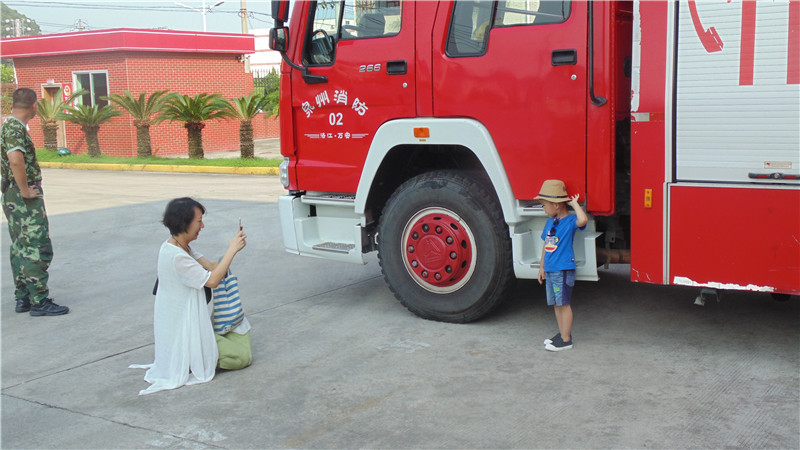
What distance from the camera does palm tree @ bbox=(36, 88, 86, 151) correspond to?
86.0 feet

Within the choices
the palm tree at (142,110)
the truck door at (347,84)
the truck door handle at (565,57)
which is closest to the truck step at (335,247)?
the truck door at (347,84)

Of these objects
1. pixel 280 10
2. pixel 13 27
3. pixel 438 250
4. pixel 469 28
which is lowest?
pixel 438 250

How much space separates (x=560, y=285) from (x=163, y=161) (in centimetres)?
1871

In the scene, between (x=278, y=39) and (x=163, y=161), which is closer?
(x=278, y=39)

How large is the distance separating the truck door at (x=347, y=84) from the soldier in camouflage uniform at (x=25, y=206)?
2.08m

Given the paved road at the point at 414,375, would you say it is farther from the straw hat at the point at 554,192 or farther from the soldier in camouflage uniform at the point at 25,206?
the straw hat at the point at 554,192

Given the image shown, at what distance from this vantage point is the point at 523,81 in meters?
5.41

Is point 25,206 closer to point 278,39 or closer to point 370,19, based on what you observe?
point 278,39

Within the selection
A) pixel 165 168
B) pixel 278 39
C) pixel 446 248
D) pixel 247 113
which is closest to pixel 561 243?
pixel 446 248

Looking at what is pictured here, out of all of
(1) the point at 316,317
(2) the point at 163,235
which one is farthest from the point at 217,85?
(1) the point at 316,317

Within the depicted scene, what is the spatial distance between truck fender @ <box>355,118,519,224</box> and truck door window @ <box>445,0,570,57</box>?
49 cm

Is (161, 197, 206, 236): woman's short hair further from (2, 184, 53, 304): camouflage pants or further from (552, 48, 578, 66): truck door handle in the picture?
(552, 48, 578, 66): truck door handle

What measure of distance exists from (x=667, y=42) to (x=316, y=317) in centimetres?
324

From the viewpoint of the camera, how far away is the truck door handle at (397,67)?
19.2 ft
